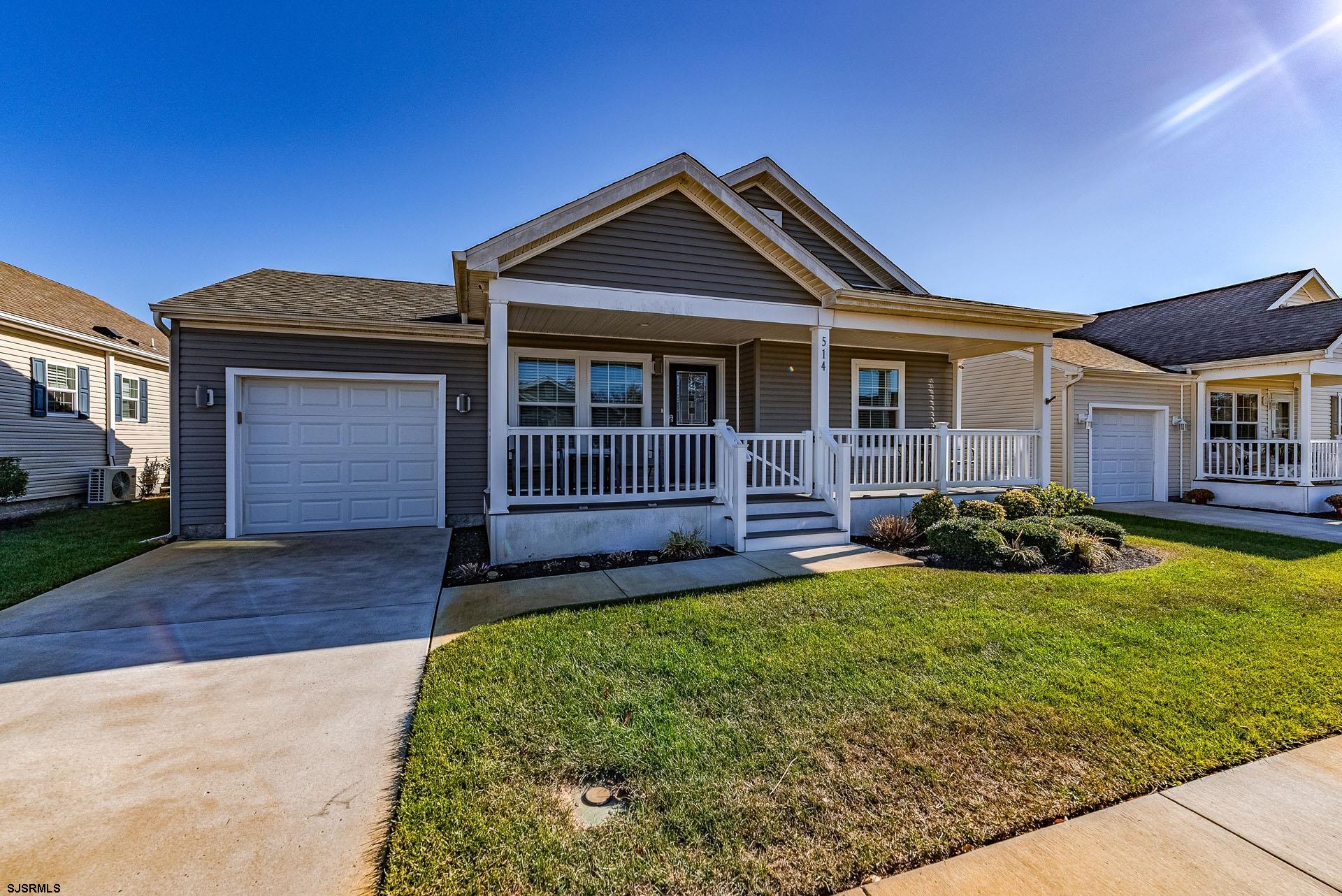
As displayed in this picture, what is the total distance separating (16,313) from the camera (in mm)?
10359

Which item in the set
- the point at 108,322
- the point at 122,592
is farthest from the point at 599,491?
the point at 108,322

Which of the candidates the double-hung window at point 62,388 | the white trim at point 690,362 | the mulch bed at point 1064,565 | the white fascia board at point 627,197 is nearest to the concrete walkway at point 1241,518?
the mulch bed at point 1064,565

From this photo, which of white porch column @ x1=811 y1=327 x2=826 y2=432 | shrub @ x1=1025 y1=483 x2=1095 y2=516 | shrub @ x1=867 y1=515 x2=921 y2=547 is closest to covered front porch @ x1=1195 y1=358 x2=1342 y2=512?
shrub @ x1=1025 y1=483 x2=1095 y2=516

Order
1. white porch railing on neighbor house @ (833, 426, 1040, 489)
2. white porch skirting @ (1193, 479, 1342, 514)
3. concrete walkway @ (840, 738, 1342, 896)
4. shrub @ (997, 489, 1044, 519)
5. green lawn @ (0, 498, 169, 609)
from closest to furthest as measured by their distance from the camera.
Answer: concrete walkway @ (840, 738, 1342, 896), green lawn @ (0, 498, 169, 609), shrub @ (997, 489, 1044, 519), white porch railing on neighbor house @ (833, 426, 1040, 489), white porch skirting @ (1193, 479, 1342, 514)

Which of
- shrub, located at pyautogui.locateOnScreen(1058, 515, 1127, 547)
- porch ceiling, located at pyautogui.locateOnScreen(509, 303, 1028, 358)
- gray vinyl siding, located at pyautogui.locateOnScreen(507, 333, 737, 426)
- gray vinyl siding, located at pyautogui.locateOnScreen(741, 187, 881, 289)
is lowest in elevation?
shrub, located at pyautogui.locateOnScreen(1058, 515, 1127, 547)

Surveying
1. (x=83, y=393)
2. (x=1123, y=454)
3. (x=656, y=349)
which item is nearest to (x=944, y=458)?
(x=656, y=349)

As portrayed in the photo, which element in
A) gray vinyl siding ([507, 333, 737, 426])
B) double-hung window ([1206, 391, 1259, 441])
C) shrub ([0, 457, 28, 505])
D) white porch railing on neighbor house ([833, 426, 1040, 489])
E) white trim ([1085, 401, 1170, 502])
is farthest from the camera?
double-hung window ([1206, 391, 1259, 441])

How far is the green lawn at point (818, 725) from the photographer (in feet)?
6.82

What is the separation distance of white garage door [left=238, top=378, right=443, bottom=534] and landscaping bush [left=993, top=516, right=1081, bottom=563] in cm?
822

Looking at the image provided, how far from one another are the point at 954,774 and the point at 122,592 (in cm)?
707

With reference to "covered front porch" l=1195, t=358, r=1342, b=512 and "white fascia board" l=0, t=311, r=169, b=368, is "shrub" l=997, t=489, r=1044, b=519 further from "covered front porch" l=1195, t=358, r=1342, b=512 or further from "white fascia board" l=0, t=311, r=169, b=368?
"white fascia board" l=0, t=311, r=169, b=368

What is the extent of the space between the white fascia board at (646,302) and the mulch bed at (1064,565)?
343 cm

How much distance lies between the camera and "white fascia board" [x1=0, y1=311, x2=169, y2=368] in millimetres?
10281

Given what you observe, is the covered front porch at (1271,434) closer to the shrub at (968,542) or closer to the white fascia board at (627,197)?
the shrub at (968,542)
